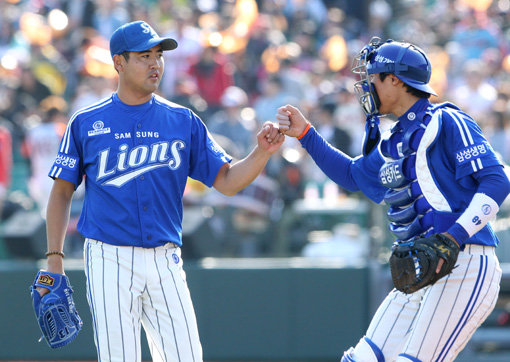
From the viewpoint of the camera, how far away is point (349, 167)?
5.07m

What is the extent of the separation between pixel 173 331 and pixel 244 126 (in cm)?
643

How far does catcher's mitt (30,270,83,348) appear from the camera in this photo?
14.3 feet

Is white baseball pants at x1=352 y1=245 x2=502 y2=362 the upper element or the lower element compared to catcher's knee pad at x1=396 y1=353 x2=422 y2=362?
upper

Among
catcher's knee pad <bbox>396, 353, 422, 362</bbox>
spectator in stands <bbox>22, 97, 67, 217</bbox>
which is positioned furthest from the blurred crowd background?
catcher's knee pad <bbox>396, 353, 422, 362</bbox>

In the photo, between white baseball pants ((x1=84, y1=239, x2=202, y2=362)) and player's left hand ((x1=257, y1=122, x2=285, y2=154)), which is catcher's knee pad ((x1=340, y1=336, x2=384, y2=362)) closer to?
white baseball pants ((x1=84, y1=239, x2=202, y2=362))

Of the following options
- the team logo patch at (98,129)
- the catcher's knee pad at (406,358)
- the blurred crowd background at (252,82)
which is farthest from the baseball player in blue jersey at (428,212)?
the blurred crowd background at (252,82)

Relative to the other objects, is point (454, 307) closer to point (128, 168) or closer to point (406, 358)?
point (406, 358)

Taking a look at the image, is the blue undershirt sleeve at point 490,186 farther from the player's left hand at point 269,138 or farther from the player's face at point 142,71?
the player's face at point 142,71

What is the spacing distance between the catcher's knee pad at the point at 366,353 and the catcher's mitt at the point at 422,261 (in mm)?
436

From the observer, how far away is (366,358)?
181 inches

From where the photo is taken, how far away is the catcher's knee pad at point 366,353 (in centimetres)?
458

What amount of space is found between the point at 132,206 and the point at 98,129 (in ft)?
1.44

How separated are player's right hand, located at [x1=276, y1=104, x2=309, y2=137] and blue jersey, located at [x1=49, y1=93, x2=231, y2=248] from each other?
640 mm

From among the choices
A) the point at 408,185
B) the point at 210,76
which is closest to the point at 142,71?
the point at 408,185
